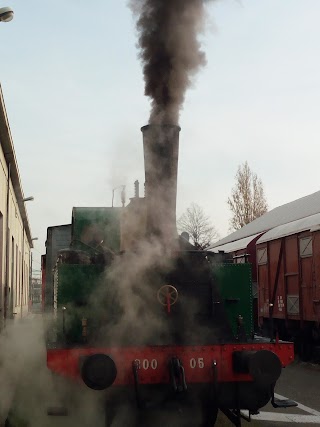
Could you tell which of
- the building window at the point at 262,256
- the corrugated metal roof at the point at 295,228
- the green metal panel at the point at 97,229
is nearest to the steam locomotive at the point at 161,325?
the green metal panel at the point at 97,229

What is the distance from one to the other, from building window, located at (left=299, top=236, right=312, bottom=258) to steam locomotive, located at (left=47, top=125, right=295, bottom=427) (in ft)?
20.3

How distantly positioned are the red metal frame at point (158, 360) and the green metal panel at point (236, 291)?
2.10ft

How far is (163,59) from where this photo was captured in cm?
718

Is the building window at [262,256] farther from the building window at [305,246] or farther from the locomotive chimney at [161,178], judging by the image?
the locomotive chimney at [161,178]

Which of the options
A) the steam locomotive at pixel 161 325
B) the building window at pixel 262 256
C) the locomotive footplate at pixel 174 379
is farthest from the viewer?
the building window at pixel 262 256

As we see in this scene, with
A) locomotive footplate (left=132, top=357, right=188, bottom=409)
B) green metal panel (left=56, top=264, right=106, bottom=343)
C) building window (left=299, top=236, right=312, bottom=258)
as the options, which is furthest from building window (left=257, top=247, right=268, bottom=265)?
locomotive footplate (left=132, top=357, right=188, bottom=409)

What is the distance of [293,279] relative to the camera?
1304 cm

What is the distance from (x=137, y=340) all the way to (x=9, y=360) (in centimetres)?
407

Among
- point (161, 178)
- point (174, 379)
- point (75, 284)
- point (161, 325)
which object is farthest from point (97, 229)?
point (174, 379)

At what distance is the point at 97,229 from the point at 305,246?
6.18 meters

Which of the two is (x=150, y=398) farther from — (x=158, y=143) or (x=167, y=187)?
(x=158, y=143)

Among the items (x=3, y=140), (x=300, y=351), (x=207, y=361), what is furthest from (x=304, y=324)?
(x=3, y=140)

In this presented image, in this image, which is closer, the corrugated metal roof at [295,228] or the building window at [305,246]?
the corrugated metal roof at [295,228]

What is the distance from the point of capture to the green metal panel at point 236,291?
6.19 m
